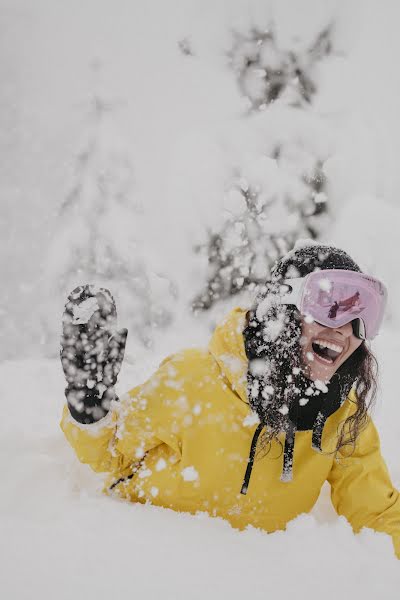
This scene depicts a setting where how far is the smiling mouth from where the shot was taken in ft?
6.45

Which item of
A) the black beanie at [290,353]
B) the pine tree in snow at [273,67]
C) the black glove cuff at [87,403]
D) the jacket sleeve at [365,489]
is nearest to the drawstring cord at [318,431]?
the black beanie at [290,353]

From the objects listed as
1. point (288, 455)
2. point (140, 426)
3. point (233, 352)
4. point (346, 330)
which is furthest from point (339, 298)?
point (140, 426)

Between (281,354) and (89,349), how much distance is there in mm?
833

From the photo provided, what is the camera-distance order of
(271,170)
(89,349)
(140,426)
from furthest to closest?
1. (271,170)
2. (140,426)
3. (89,349)

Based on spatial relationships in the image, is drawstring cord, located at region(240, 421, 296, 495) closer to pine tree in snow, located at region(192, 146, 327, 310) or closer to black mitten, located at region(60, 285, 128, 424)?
black mitten, located at region(60, 285, 128, 424)

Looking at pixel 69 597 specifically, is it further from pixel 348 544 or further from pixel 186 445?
pixel 348 544

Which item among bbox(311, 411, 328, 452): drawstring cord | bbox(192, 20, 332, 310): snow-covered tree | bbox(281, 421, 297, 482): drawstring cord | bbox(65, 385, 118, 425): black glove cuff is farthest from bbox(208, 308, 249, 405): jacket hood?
bbox(192, 20, 332, 310): snow-covered tree

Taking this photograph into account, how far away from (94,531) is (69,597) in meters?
0.31

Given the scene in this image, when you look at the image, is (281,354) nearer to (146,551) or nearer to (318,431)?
(318,431)

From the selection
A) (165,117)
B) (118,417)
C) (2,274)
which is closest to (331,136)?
(165,117)

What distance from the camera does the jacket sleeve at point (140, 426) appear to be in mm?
1856

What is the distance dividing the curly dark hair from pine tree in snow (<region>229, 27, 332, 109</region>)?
3.63 m

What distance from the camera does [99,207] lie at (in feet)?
16.4

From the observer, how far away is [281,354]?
1.97 meters
